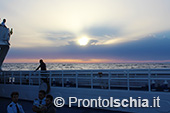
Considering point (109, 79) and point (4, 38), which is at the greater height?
point (4, 38)

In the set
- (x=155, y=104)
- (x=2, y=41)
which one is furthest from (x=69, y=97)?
(x=2, y=41)

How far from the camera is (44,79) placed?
41.2 feet

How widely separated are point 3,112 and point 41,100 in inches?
234

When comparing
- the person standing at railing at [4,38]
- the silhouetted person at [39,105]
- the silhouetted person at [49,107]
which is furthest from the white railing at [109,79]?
the silhouetted person at [49,107]

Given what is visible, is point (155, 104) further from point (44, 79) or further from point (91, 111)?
point (44, 79)

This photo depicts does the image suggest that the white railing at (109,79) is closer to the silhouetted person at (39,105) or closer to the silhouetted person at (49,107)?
the silhouetted person at (39,105)

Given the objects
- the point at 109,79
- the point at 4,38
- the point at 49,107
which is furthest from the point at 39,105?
the point at 4,38

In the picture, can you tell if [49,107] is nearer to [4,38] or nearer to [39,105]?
[39,105]

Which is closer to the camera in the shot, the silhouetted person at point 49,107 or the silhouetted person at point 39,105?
the silhouetted person at point 49,107

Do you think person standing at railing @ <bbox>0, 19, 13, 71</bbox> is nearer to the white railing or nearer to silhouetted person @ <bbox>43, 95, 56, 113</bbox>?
the white railing

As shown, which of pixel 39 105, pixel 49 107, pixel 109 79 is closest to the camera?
pixel 49 107

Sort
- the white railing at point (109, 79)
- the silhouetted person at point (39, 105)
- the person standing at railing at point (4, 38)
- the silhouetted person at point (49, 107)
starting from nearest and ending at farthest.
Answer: the silhouetted person at point (49, 107) → the silhouetted person at point (39, 105) → the white railing at point (109, 79) → the person standing at railing at point (4, 38)

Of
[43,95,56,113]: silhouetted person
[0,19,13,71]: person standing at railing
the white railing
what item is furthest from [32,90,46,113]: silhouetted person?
[0,19,13,71]: person standing at railing

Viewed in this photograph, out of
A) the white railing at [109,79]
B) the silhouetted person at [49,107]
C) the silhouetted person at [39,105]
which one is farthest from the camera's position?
the white railing at [109,79]
